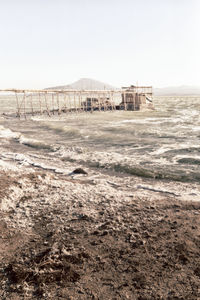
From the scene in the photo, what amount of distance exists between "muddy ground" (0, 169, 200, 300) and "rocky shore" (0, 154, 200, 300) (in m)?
0.01

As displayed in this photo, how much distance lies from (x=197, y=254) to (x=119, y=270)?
1380mm

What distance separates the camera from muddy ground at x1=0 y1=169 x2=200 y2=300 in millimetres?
3549

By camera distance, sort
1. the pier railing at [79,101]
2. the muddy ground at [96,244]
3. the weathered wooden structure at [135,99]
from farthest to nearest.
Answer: the weathered wooden structure at [135,99] → the pier railing at [79,101] → the muddy ground at [96,244]

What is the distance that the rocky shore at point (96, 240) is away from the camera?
11.7 ft

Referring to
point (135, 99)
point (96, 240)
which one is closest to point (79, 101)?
point (135, 99)

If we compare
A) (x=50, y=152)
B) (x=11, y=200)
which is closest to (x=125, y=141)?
(x=50, y=152)

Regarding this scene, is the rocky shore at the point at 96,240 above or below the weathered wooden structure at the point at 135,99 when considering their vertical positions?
below

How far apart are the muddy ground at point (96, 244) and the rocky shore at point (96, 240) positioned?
0.01 m

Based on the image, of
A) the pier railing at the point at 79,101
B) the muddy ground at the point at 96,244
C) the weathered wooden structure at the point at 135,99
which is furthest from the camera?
the weathered wooden structure at the point at 135,99

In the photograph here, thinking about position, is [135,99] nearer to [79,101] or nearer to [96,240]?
[79,101]

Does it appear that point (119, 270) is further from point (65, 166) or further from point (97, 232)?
point (65, 166)

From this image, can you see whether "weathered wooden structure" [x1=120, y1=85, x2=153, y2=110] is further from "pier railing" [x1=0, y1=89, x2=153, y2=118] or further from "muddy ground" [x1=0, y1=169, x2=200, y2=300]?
"muddy ground" [x1=0, y1=169, x2=200, y2=300]

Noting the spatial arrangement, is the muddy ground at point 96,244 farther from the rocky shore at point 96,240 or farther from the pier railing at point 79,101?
the pier railing at point 79,101

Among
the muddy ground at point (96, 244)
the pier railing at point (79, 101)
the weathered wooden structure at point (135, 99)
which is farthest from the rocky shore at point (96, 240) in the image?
→ the weathered wooden structure at point (135, 99)
